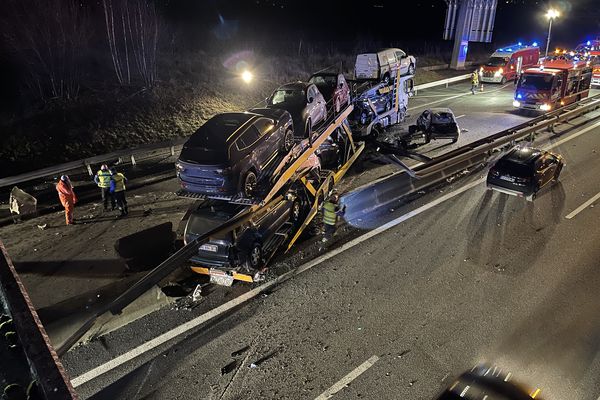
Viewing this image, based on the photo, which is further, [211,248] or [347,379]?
[211,248]

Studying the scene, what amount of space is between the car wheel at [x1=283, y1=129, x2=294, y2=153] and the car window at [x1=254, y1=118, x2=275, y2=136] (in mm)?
743

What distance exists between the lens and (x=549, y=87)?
72.3ft

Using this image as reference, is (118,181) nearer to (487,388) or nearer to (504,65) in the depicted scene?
(487,388)

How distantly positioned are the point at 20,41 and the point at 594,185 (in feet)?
77.5

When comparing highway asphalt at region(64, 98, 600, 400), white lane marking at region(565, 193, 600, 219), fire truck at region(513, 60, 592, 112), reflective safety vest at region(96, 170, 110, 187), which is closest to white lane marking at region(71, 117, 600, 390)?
highway asphalt at region(64, 98, 600, 400)

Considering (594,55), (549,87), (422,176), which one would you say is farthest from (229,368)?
(594,55)

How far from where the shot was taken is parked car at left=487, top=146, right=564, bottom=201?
12.2 metres

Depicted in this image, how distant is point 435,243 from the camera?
10.4 m

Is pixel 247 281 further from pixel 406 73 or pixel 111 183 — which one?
pixel 406 73

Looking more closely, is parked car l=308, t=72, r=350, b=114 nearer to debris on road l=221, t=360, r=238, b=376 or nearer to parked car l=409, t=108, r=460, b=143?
parked car l=409, t=108, r=460, b=143

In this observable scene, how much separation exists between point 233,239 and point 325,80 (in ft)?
31.3

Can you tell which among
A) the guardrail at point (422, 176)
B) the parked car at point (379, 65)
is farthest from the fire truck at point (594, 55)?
the parked car at point (379, 65)

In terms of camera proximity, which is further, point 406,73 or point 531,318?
point 406,73

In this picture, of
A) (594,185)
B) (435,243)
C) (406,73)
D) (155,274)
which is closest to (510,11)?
(406,73)
